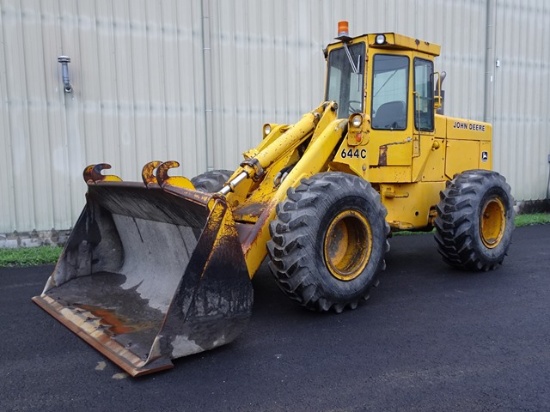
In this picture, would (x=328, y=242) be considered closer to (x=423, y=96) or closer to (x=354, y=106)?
(x=354, y=106)

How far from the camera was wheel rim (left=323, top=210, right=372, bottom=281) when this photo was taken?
4.69 m

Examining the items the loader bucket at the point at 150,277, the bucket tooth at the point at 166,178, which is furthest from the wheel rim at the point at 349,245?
the bucket tooth at the point at 166,178

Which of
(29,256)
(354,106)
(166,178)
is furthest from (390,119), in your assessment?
(29,256)

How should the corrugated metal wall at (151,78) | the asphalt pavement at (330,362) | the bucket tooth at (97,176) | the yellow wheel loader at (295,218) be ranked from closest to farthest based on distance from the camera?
the asphalt pavement at (330,362), the yellow wheel loader at (295,218), the bucket tooth at (97,176), the corrugated metal wall at (151,78)

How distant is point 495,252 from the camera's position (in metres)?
6.27

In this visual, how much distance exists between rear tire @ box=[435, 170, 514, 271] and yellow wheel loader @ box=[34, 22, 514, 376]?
0.02 m

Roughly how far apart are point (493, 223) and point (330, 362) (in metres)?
3.87

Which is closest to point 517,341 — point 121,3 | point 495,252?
point 495,252

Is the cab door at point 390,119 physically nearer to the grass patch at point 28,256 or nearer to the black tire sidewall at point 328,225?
the black tire sidewall at point 328,225

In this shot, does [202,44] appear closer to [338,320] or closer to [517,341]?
[338,320]

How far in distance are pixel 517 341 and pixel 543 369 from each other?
55 cm

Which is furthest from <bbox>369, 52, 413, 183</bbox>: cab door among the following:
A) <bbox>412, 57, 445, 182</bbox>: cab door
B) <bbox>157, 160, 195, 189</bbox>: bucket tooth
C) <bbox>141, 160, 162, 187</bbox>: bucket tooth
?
<bbox>141, 160, 162, 187</bbox>: bucket tooth

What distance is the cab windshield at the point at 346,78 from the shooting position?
220 inches

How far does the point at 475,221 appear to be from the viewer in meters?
5.80
